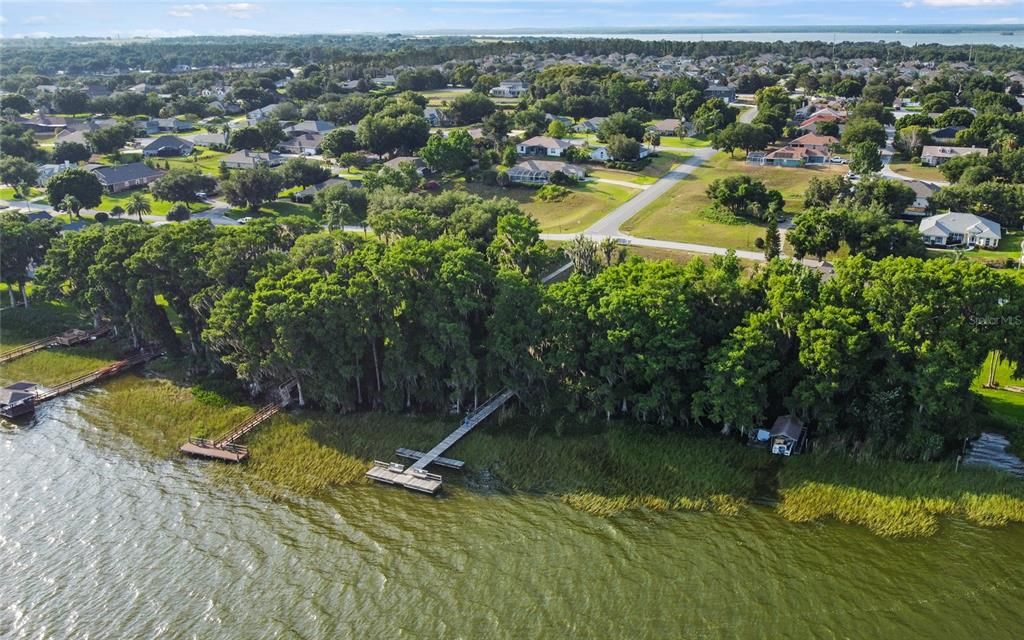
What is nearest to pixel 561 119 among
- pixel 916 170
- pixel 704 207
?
pixel 916 170

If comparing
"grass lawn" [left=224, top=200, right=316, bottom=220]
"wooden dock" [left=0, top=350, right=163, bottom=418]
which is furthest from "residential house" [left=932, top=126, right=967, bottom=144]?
"wooden dock" [left=0, top=350, right=163, bottom=418]

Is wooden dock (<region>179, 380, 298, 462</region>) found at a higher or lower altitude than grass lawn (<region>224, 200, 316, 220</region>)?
lower

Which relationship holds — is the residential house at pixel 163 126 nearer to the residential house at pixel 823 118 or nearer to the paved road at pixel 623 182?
the paved road at pixel 623 182

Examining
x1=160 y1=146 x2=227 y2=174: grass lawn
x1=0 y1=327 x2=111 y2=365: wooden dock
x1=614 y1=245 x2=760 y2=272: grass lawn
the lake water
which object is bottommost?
the lake water

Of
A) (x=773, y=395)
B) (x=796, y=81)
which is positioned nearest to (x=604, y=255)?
(x=773, y=395)

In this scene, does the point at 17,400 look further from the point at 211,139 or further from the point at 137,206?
the point at 211,139

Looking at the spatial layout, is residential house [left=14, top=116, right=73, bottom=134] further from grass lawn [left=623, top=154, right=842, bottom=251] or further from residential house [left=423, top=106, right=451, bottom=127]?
grass lawn [left=623, top=154, right=842, bottom=251]

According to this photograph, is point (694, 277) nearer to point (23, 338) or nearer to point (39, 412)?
point (39, 412)

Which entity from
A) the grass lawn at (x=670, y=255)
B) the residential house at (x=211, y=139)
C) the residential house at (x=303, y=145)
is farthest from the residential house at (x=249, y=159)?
the grass lawn at (x=670, y=255)
